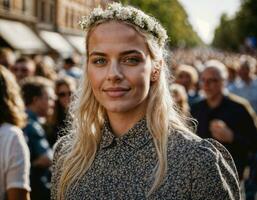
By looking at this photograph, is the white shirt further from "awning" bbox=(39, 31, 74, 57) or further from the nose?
"awning" bbox=(39, 31, 74, 57)

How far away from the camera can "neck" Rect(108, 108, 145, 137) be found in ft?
8.30

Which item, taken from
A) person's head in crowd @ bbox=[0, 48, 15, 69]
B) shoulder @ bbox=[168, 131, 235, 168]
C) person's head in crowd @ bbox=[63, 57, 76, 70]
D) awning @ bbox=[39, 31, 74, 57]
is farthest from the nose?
awning @ bbox=[39, 31, 74, 57]

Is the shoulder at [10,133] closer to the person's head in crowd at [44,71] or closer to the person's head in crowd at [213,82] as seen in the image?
the person's head in crowd at [213,82]

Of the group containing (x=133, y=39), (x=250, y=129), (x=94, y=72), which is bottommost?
(x=250, y=129)

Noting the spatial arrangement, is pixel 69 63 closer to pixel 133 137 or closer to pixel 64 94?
pixel 64 94

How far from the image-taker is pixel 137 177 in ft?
7.80

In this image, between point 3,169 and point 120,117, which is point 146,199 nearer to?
point 120,117

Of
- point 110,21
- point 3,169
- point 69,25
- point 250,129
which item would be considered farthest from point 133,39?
point 69,25

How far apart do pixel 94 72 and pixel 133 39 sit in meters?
0.25

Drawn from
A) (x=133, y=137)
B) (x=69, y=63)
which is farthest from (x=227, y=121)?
(x=69, y=63)

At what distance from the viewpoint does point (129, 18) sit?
2.47 m

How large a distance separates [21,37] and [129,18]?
2480cm

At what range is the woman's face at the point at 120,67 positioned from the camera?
2414mm

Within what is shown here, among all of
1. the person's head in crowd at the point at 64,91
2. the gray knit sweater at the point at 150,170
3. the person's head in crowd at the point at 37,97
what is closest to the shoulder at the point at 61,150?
the gray knit sweater at the point at 150,170
